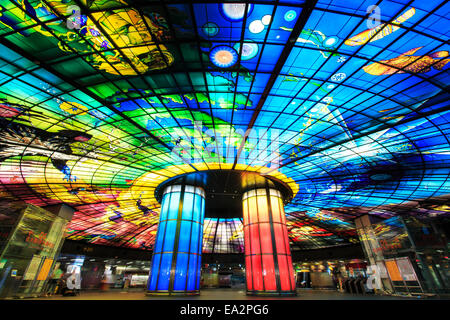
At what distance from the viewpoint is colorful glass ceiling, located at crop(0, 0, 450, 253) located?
11.3 meters

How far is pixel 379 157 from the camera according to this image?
909 inches

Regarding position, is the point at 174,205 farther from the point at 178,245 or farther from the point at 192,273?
the point at 192,273

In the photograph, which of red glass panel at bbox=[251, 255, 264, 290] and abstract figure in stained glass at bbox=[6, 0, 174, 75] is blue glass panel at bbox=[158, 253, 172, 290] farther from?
abstract figure in stained glass at bbox=[6, 0, 174, 75]

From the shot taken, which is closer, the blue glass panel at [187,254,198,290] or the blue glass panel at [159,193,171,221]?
the blue glass panel at [187,254,198,290]

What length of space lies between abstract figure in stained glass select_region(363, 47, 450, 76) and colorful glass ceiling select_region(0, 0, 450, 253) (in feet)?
0.21

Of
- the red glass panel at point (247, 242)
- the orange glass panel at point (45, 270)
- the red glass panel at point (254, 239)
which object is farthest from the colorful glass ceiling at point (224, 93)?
the orange glass panel at point (45, 270)

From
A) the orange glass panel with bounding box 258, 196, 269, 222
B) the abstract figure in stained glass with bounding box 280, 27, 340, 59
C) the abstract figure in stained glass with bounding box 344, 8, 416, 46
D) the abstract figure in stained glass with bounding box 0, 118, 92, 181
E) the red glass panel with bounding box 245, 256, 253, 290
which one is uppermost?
the abstract figure in stained glass with bounding box 280, 27, 340, 59

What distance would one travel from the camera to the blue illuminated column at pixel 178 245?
22.4 meters

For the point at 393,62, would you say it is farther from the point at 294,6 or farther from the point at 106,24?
the point at 106,24

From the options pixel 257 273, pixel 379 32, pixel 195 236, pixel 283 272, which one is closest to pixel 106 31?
pixel 379 32

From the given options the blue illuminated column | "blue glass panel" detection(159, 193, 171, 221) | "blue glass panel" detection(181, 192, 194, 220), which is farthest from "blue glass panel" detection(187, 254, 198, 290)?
"blue glass panel" detection(159, 193, 171, 221)

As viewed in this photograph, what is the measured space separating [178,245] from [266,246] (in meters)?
10.5
